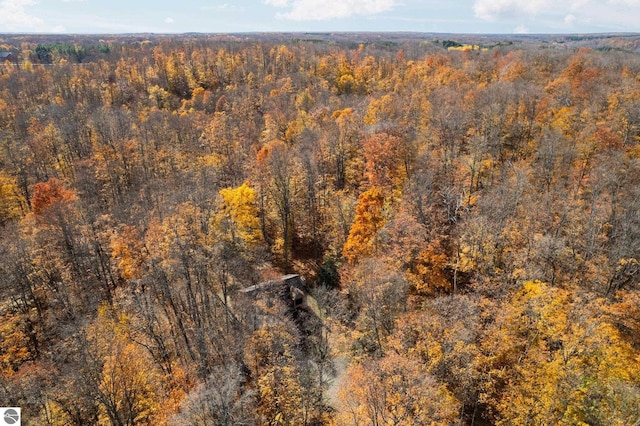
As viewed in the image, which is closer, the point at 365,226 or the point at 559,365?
the point at 559,365

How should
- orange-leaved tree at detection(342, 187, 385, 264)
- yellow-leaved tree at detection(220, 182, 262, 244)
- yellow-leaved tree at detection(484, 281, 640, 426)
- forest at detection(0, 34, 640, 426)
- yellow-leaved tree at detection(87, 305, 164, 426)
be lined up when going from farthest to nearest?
1. yellow-leaved tree at detection(220, 182, 262, 244)
2. orange-leaved tree at detection(342, 187, 385, 264)
3. yellow-leaved tree at detection(87, 305, 164, 426)
4. forest at detection(0, 34, 640, 426)
5. yellow-leaved tree at detection(484, 281, 640, 426)

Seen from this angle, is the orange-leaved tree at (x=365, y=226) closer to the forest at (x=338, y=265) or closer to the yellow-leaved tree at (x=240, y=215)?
the forest at (x=338, y=265)

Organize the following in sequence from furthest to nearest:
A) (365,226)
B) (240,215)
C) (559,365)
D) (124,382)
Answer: (240,215) → (365,226) → (124,382) → (559,365)

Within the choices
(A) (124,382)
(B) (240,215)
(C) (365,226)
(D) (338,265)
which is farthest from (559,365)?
(B) (240,215)

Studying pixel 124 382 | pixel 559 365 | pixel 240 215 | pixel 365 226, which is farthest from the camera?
pixel 240 215

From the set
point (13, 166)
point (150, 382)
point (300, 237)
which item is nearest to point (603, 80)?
point (300, 237)

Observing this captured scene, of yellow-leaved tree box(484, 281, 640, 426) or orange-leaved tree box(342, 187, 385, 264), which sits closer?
yellow-leaved tree box(484, 281, 640, 426)

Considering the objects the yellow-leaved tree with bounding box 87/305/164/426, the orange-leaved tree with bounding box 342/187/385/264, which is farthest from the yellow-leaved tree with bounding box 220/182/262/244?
the yellow-leaved tree with bounding box 87/305/164/426

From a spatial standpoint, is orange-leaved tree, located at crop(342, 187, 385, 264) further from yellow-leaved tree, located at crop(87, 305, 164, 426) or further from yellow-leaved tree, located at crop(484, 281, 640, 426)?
yellow-leaved tree, located at crop(87, 305, 164, 426)

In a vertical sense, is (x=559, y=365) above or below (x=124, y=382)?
above

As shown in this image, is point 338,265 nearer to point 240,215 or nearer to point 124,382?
point 240,215
